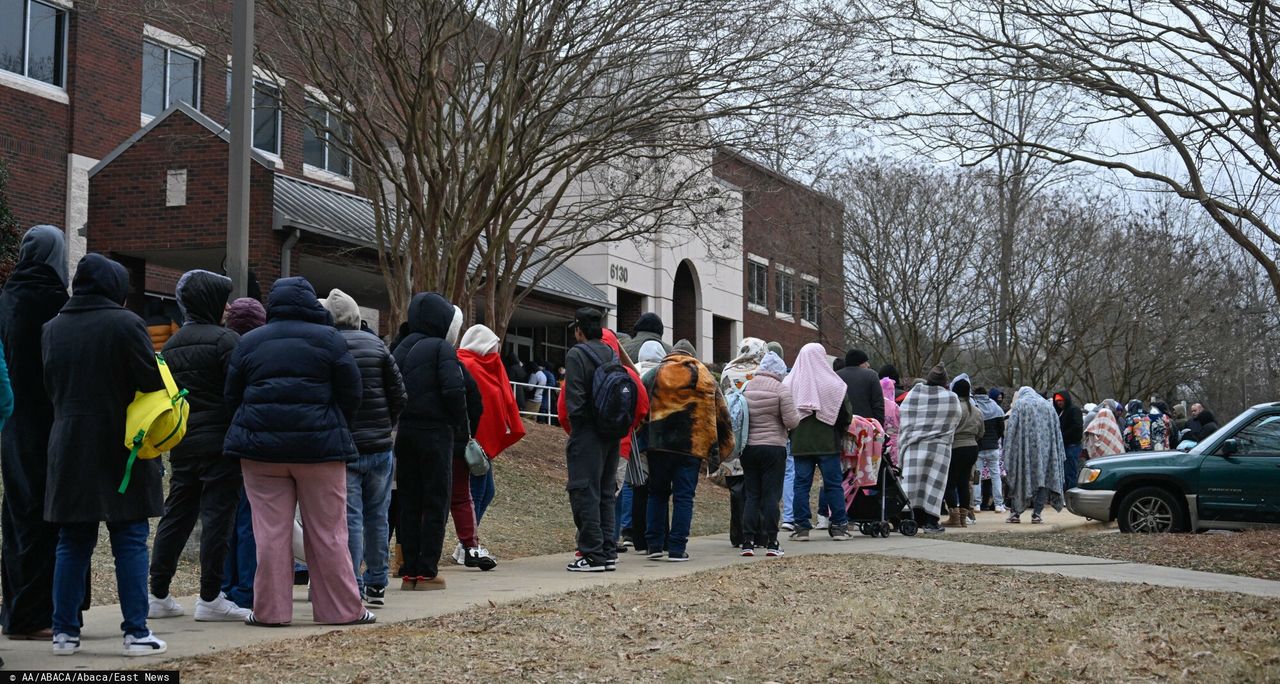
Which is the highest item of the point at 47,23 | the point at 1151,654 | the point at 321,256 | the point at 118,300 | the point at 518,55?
the point at 47,23

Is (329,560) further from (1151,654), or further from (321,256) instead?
(321,256)

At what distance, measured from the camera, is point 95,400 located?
22.7 ft

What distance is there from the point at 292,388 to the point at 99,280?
46.5 inches

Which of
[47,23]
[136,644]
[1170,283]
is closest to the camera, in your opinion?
[136,644]

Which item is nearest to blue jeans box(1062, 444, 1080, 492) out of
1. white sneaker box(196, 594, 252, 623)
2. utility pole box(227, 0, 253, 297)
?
utility pole box(227, 0, 253, 297)

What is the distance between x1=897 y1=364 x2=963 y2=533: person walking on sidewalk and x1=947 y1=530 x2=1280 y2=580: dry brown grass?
74cm

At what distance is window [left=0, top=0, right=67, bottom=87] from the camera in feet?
75.3

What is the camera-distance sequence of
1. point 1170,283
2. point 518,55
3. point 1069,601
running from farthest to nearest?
point 1170,283 < point 518,55 < point 1069,601

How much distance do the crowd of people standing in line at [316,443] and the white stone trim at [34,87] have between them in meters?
13.6

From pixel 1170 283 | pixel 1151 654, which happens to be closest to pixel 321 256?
pixel 1151 654

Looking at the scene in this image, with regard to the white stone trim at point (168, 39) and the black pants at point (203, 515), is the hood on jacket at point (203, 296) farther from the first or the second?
the white stone trim at point (168, 39)

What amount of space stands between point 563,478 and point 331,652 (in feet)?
45.0

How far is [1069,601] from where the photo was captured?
9414mm

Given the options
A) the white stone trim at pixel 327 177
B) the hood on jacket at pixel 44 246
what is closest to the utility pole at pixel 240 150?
the hood on jacket at pixel 44 246
